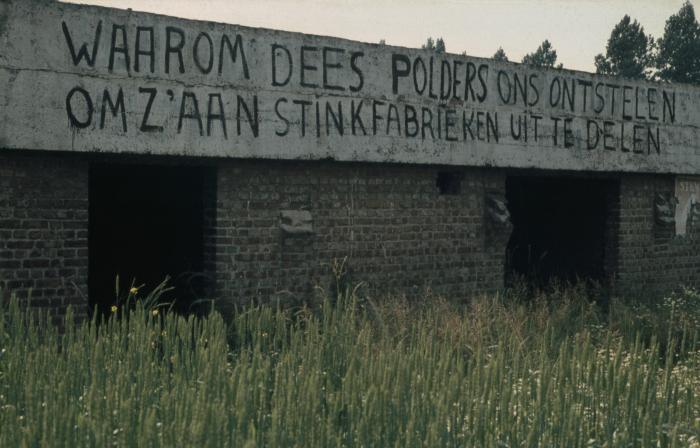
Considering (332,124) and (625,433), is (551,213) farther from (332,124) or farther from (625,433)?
(625,433)

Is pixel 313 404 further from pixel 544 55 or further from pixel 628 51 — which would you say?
pixel 544 55

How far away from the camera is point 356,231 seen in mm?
9477

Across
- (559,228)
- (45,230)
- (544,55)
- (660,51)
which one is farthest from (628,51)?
(45,230)

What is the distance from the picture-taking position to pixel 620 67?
42.7m

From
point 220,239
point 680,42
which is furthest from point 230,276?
point 680,42

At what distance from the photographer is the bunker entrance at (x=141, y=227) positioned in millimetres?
9141

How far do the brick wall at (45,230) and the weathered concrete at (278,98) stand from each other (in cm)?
27

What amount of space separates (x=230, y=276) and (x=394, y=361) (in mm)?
3928

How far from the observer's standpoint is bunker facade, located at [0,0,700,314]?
24.9 feet

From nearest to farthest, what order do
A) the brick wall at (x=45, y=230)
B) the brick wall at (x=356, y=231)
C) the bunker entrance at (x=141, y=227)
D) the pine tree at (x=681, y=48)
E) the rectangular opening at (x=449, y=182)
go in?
the brick wall at (x=45, y=230) < the brick wall at (x=356, y=231) < the bunker entrance at (x=141, y=227) < the rectangular opening at (x=449, y=182) < the pine tree at (x=681, y=48)

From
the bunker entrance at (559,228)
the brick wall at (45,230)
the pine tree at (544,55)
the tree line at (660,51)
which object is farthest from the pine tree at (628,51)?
the brick wall at (45,230)

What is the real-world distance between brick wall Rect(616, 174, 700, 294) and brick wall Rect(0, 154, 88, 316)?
22.9 ft

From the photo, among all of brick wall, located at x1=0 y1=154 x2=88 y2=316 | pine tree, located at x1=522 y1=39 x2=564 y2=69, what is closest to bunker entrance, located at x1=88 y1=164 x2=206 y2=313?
brick wall, located at x1=0 y1=154 x2=88 y2=316

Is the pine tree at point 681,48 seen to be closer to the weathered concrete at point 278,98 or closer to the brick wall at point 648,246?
the brick wall at point 648,246
